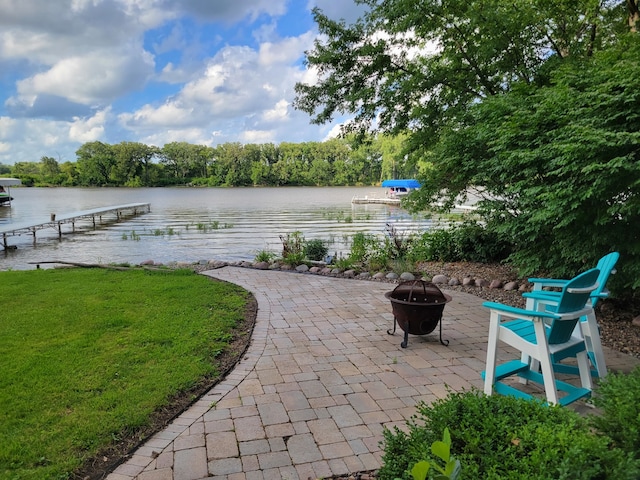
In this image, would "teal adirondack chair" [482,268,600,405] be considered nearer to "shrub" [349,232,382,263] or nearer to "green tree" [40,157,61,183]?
"shrub" [349,232,382,263]

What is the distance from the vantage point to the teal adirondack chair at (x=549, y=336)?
7.42 feet

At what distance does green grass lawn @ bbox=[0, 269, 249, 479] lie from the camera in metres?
2.27

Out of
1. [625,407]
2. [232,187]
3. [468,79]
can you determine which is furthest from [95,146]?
[625,407]

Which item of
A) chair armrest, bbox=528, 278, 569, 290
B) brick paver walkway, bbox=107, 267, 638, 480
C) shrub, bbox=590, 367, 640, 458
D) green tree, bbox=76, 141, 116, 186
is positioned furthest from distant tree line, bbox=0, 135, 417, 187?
shrub, bbox=590, 367, 640, 458

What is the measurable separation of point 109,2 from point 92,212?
1223 cm

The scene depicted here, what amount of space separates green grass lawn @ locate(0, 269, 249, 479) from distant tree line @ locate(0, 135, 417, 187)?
58.3m

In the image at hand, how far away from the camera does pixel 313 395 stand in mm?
2760

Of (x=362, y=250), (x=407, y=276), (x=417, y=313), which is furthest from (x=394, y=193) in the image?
(x=417, y=313)

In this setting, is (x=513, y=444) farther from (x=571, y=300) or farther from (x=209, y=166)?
(x=209, y=166)

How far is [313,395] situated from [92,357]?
1.93m

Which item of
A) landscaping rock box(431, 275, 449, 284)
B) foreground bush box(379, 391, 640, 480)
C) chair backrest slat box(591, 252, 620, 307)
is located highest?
chair backrest slat box(591, 252, 620, 307)

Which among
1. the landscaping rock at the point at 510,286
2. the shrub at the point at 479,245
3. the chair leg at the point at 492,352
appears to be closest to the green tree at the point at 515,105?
the landscaping rock at the point at 510,286

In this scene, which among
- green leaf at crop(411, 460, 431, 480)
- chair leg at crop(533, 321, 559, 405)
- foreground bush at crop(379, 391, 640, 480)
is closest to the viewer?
green leaf at crop(411, 460, 431, 480)

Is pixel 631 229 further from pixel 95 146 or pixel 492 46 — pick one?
pixel 95 146
